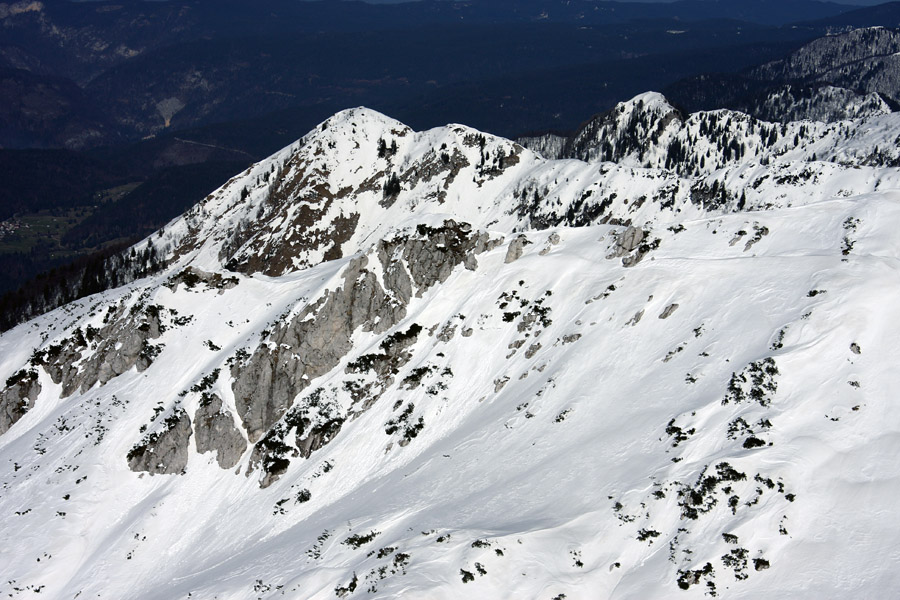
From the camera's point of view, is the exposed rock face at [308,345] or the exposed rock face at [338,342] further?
the exposed rock face at [308,345]

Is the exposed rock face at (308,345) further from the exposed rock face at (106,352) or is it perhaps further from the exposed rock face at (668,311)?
the exposed rock face at (668,311)

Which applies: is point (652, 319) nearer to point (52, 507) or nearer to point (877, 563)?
point (877, 563)

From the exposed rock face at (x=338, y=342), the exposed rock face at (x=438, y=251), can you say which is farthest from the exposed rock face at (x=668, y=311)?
the exposed rock face at (x=338, y=342)

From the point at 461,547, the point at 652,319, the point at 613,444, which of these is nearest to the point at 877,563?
the point at 613,444

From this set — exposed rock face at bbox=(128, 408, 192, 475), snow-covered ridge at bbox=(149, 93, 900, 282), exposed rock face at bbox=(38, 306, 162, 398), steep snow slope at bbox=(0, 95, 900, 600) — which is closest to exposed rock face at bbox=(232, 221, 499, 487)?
steep snow slope at bbox=(0, 95, 900, 600)

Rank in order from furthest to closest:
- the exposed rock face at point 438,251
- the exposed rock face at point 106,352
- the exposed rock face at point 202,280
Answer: the exposed rock face at point 202,280
the exposed rock face at point 438,251
the exposed rock face at point 106,352

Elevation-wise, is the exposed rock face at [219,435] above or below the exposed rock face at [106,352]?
below

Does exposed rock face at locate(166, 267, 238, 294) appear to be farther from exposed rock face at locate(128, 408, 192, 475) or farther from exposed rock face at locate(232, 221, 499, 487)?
exposed rock face at locate(128, 408, 192, 475)
